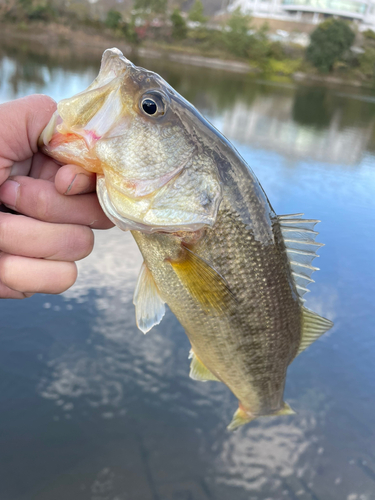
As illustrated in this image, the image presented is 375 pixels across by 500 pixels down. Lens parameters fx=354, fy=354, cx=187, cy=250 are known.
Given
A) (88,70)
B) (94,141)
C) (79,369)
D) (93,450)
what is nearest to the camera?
(94,141)

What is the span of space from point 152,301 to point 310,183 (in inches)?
289

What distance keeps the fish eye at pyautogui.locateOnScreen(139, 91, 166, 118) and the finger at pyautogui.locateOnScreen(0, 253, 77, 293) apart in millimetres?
698

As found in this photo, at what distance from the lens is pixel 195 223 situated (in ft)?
4.39

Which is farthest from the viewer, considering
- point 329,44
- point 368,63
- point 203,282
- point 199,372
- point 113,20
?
point 329,44

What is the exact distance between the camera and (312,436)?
315 cm

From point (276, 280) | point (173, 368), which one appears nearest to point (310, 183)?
point (173, 368)

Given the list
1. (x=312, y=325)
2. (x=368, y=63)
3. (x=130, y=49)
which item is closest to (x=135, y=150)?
(x=312, y=325)

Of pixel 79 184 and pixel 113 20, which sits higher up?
pixel 113 20

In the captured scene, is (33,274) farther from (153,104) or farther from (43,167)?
(153,104)

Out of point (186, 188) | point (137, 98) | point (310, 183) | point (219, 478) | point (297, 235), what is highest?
point (137, 98)

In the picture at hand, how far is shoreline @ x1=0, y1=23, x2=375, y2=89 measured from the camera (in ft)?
103

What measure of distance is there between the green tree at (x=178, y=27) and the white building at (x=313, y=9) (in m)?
26.3

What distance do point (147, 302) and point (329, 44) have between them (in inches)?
1772

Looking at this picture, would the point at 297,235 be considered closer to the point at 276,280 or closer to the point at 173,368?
the point at 276,280
